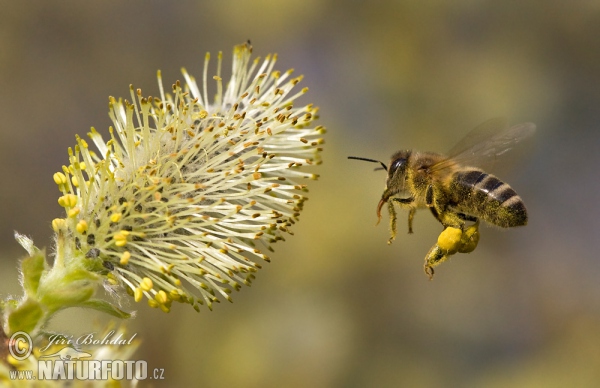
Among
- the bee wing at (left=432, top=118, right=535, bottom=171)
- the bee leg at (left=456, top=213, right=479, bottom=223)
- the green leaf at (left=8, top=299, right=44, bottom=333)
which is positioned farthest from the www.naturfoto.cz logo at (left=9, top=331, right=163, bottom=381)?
the bee wing at (left=432, top=118, right=535, bottom=171)

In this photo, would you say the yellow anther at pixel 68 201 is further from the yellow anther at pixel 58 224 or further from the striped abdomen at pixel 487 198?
the striped abdomen at pixel 487 198

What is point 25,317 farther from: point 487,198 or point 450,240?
point 487,198

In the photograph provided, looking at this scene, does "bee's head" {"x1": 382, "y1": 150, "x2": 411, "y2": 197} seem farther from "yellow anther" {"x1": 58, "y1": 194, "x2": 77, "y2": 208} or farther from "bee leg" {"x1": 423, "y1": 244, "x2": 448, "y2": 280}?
"yellow anther" {"x1": 58, "y1": 194, "x2": 77, "y2": 208}

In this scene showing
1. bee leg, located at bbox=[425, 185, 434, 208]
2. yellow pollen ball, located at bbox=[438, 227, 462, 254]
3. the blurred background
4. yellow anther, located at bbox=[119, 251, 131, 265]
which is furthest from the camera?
the blurred background

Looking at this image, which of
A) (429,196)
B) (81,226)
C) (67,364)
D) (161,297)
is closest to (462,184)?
(429,196)

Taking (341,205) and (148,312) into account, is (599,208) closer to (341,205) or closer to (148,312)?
(341,205)

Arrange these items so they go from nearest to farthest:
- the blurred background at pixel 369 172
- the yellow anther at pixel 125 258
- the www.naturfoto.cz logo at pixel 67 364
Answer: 1. the www.naturfoto.cz logo at pixel 67 364
2. the yellow anther at pixel 125 258
3. the blurred background at pixel 369 172

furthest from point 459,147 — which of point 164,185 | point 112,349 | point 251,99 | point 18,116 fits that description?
point 18,116

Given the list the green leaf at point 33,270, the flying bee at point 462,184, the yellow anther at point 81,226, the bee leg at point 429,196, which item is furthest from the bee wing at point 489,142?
the green leaf at point 33,270
